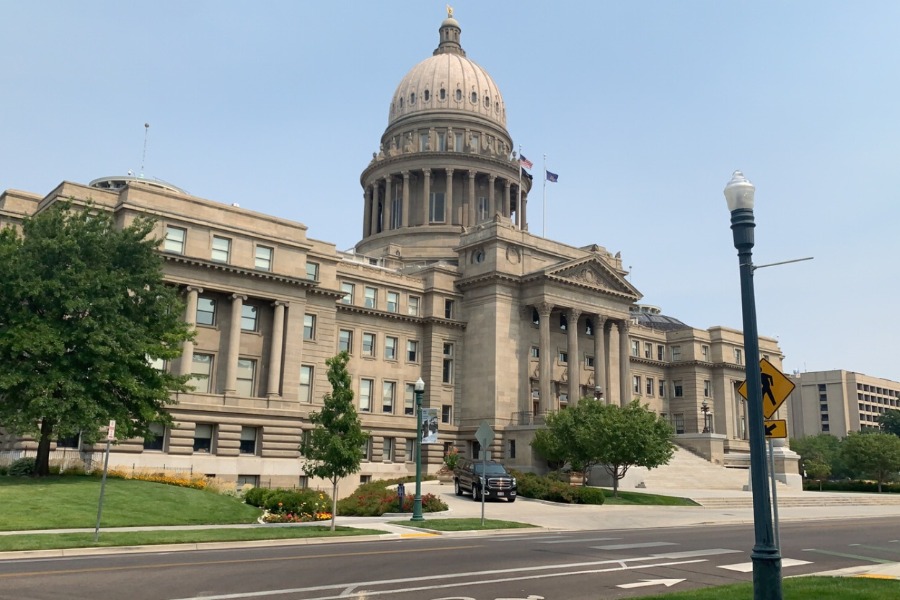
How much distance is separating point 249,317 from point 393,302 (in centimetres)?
1710

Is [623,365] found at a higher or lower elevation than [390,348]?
lower

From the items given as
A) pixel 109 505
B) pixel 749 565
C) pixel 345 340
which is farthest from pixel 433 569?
pixel 345 340

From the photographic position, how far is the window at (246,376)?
52062 millimetres

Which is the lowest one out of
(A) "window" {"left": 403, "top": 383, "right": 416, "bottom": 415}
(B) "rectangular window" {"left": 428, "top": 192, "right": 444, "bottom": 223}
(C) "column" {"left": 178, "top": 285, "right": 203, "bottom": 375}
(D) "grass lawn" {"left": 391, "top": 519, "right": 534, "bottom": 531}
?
(D) "grass lawn" {"left": 391, "top": 519, "right": 534, "bottom": 531}

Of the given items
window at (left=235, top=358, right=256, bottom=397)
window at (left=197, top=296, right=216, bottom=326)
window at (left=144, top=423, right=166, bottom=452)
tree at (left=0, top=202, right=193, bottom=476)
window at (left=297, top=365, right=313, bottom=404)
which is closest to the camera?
tree at (left=0, top=202, right=193, bottom=476)

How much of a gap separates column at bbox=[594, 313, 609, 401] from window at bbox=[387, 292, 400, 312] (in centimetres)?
1780

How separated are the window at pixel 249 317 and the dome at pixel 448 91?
5050cm

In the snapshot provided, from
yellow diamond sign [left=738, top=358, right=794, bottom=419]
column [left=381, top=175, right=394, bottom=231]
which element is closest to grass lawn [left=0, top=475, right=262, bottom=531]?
yellow diamond sign [left=738, top=358, right=794, bottom=419]

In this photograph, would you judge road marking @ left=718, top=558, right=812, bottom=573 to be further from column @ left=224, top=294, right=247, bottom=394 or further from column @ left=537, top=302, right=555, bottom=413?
column @ left=537, top=302, right=555, bottom=413

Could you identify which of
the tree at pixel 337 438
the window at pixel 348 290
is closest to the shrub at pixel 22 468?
the tree at pixel 337 438

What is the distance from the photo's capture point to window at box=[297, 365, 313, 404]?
58.6 meters

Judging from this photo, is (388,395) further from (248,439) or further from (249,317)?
(248,439)

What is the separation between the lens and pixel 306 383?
194 ft

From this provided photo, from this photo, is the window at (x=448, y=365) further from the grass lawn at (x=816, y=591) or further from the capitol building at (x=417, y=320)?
the grass lawn at (x=816, y=591)
